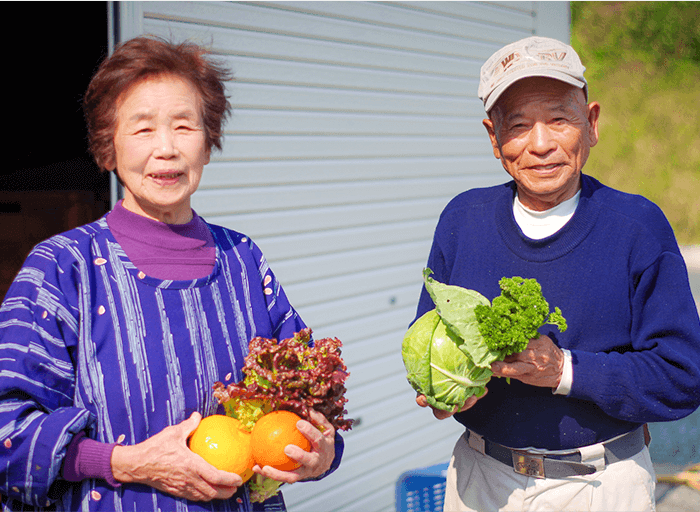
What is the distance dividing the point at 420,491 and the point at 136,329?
213cm

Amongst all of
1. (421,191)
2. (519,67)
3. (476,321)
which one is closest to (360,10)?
(421,191)

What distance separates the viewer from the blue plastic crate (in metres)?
3.38

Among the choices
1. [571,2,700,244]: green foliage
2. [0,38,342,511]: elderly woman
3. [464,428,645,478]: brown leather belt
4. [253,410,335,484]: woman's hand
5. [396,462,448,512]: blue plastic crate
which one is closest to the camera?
[0,38,342,511]: elderly woman

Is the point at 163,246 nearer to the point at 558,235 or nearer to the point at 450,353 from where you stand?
the point at 450,353

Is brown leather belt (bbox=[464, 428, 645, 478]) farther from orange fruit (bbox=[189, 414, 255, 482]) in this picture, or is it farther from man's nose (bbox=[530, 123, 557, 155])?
man's nose (bbox=[530, 123, 557, 155])

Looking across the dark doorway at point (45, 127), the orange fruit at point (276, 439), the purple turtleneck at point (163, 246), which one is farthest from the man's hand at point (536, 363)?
the dark doorway at point (45, 127)

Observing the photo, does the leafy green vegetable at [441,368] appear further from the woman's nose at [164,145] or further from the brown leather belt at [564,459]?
the woman's nose at [164,145]

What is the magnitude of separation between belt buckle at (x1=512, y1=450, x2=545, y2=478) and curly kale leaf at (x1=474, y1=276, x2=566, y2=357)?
496 millimetres

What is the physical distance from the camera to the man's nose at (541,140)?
2.13 metres

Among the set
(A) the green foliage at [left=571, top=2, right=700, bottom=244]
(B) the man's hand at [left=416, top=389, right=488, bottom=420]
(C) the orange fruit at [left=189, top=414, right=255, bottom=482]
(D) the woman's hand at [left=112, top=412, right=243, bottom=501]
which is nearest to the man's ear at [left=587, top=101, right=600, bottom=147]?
(B) the man's hand at [left=416, top=389, right=488, bottom=420]

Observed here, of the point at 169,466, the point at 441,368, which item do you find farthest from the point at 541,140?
the point at 169,466

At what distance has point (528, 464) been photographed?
2176 millimetres

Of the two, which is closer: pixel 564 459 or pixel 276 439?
pixel 276 439

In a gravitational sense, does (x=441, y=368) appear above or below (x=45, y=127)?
below
